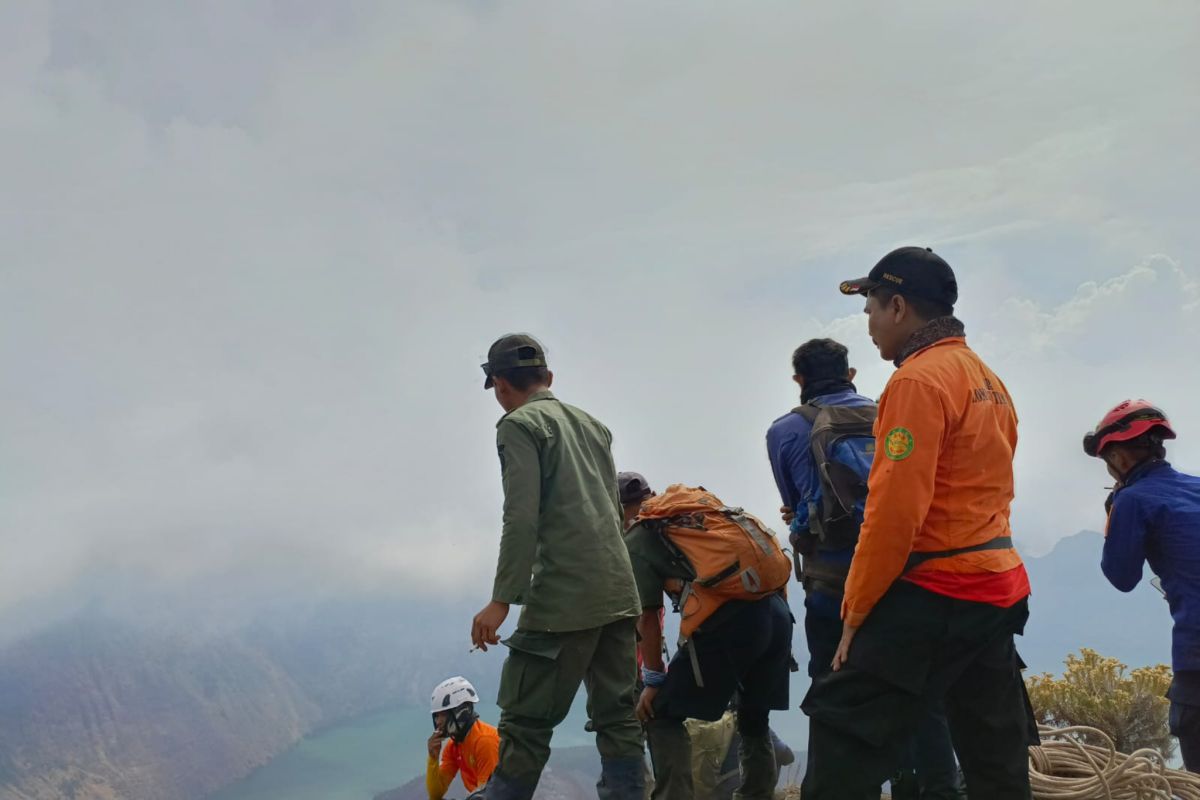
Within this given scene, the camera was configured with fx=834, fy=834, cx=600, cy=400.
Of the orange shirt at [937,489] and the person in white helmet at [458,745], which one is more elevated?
the orange shirt at [937,489]

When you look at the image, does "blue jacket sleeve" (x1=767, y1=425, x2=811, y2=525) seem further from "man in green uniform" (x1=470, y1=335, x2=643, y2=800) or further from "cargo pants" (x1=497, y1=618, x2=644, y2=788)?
"cargo pants" (x1=497, y1=618, x2=644, y2=788)

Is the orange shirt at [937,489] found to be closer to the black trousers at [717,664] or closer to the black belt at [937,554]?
the black belt at [937,554]

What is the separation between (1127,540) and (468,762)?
586 cm

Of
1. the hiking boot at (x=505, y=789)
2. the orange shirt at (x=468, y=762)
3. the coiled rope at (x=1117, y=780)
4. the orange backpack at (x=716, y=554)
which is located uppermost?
the orange backpack at (x=716, y=554)

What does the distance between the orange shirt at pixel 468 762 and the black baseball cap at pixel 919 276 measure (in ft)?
19.5

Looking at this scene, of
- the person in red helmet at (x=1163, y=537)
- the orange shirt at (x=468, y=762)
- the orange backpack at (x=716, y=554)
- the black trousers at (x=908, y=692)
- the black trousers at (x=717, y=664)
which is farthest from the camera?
the orange shirt at (x=468, y=762)

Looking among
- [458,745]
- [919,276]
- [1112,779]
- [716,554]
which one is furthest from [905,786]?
[458,745]

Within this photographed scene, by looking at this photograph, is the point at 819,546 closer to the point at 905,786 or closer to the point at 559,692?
the point at 905,786

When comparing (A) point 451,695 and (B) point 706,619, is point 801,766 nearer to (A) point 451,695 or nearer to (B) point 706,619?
(B) point 706,619

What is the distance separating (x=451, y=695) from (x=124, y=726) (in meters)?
233

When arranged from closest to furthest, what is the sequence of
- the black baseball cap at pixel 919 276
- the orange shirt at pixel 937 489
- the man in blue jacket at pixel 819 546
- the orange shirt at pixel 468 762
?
1. the orange shirt at pixel 937 489
2. the black baseball cap at pixel 919 276
3. the man in blue jacket at pixel 819 546
4. the orange shirt at pixel 468 762

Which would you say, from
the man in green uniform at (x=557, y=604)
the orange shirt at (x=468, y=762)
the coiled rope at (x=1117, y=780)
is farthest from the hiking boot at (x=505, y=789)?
the orange shirt at (x=468, y=762)

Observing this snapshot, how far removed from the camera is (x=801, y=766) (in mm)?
6961

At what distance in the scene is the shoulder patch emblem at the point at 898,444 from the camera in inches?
123
